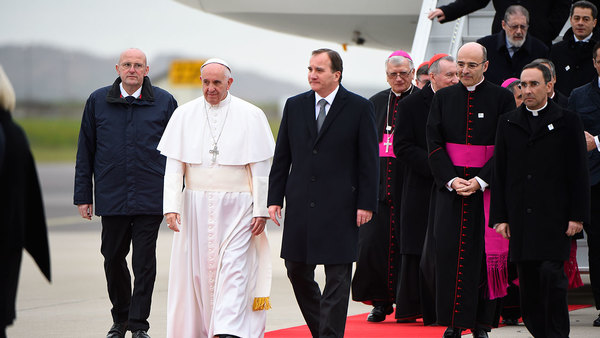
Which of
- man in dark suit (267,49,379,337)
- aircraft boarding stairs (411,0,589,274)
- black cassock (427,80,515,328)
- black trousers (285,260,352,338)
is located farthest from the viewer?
aircraft boarding stairs (411,0,589,274)

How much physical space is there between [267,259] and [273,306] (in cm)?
237

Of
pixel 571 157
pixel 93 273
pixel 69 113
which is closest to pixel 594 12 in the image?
pixel 571 157

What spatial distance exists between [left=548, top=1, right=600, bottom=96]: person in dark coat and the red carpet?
234 centimetres

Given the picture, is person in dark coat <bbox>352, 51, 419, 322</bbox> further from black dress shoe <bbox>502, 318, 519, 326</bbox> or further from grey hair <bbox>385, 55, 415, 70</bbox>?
black dress shoe <bbox>502, 318, 519, 326</bbox>

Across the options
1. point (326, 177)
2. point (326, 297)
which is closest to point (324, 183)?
point (326, 177)

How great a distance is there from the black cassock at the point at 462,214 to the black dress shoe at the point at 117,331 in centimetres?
209

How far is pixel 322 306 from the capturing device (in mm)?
5688

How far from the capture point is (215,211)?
6.11 metres

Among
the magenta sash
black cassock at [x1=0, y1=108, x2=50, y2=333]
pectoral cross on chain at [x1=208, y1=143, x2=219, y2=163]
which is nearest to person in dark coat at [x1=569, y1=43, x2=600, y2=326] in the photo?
the magenta sash

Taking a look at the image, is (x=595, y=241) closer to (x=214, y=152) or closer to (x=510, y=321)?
(x=510, y=321)

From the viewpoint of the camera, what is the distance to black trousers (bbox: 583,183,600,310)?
7207 millimetres

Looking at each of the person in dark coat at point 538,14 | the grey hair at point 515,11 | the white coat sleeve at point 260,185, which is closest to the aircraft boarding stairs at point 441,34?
the person in dark coat at point 538,14

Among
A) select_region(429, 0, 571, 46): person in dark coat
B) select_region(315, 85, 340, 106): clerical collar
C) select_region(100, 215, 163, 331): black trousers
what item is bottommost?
select_region(100, 215, 163, 331): black trousers

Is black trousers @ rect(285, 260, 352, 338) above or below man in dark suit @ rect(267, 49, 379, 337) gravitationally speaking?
below
